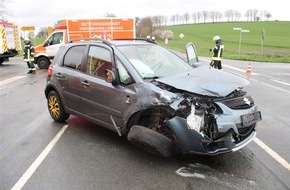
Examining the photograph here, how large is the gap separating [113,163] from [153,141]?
0.74 meters

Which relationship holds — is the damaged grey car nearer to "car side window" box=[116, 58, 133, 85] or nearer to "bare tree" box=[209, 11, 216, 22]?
"car side window" box=[116, 58, 133, 85]

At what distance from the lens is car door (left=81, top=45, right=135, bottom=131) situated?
5156mm

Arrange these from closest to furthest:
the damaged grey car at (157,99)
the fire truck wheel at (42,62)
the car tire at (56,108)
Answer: the damaged grey car at (157,99)
the car tire at (56,108)
the fire truck wheel at (42,62)

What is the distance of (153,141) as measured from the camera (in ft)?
14.8

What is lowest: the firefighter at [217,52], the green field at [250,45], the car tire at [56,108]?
the green field at [250,45]

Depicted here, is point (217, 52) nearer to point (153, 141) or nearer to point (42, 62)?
point (42, 62)

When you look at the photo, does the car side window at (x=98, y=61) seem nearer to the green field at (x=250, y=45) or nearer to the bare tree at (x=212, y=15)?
the green field at (x=250, y=45)

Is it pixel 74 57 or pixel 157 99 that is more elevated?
pixel 74 57

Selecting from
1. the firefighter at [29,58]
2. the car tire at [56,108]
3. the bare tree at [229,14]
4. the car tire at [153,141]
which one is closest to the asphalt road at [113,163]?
the car tire at [56,108]

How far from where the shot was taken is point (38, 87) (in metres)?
12.6

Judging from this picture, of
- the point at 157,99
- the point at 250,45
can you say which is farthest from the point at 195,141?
the point at 250,45

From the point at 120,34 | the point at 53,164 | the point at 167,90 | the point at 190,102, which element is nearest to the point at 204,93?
the point at 190,102

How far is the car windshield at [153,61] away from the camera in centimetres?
529

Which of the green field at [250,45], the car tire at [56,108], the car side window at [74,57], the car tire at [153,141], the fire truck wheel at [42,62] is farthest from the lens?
the green field at [250,45]
